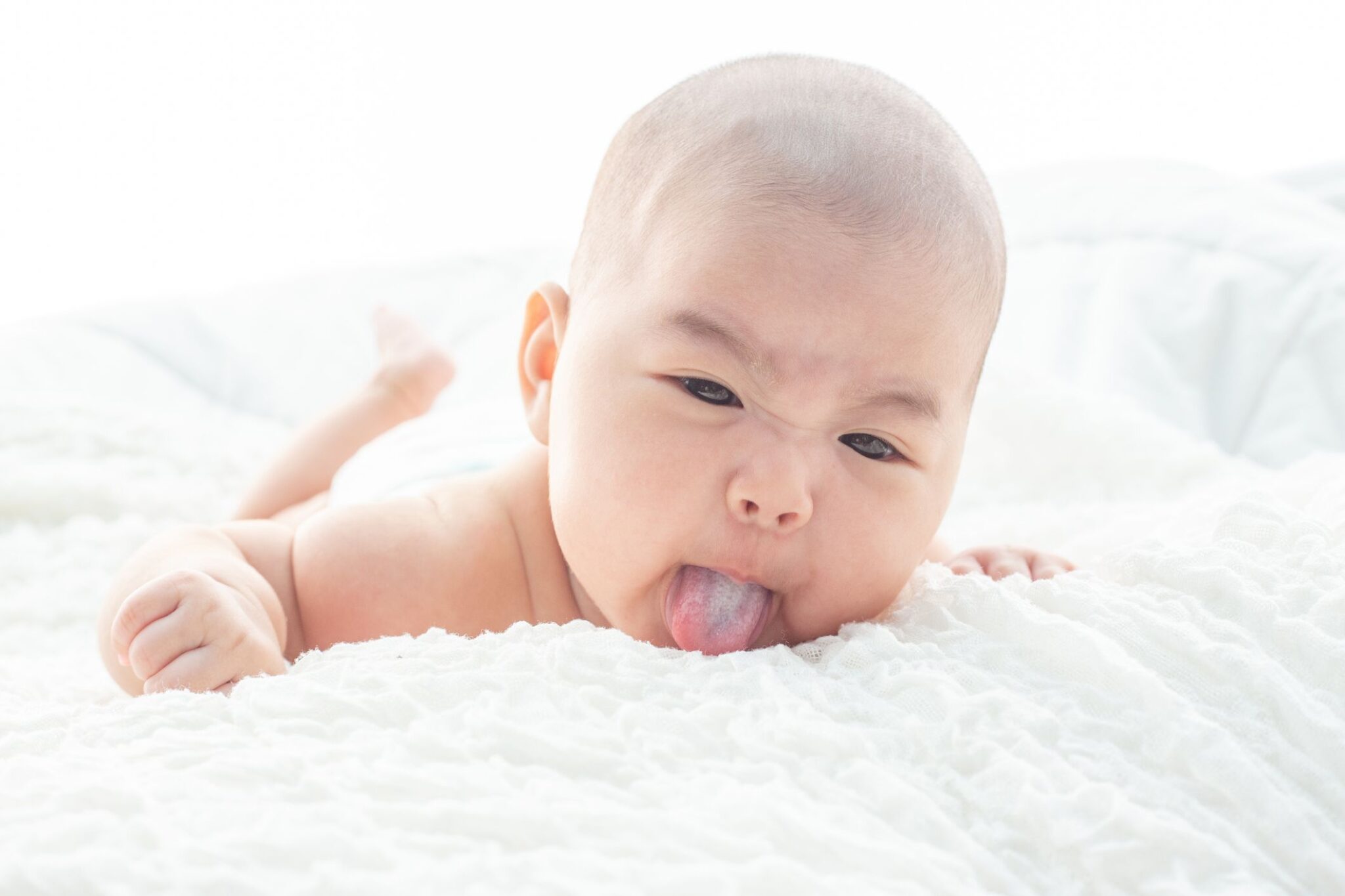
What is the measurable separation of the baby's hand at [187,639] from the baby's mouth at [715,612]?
0.30m

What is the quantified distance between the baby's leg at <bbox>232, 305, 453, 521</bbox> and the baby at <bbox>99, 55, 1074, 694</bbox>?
485 mm

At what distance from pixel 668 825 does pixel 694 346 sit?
42 centimetres

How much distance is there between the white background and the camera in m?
2.90

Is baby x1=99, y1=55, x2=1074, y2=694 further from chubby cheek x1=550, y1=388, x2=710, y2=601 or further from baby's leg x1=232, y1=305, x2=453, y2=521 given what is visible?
baby's leg x1=232, y1=305, x2=453, y2=521

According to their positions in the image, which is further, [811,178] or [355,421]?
[355,421]

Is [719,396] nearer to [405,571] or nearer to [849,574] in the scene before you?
[849,574]

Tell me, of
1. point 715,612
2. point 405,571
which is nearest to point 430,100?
point 405,571

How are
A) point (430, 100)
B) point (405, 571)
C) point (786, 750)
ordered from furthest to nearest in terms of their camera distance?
point (430, 100), point (405, 571), point (786, 750)

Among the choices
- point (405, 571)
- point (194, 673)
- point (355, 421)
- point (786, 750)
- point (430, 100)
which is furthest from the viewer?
point (430, 100)

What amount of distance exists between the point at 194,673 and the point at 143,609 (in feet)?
0.21

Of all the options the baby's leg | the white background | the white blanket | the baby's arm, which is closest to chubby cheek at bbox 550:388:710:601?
the white blanket

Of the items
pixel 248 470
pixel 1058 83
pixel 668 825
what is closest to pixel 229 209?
pixel 248 470

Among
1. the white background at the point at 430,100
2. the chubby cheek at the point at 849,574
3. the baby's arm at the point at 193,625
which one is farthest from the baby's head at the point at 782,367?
the white background at the point at 430,100

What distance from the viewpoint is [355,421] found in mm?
1745
